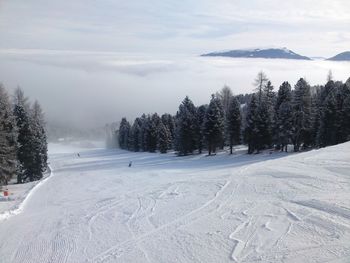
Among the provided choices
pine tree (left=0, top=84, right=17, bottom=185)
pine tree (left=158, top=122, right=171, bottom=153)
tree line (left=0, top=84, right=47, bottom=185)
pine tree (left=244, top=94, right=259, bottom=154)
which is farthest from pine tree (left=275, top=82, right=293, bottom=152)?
pine tree (left=0, top=84, right=17, bottom=185)

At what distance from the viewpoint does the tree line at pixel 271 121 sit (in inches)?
2109

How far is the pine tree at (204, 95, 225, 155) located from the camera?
5991cm

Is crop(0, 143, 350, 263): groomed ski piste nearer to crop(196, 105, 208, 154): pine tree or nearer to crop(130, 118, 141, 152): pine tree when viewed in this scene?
crop(196, 105, 208, 154): pine tree

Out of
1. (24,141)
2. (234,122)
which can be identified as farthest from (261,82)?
(24,141)

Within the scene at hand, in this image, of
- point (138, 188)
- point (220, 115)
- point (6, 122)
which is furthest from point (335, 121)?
point (6, 122)

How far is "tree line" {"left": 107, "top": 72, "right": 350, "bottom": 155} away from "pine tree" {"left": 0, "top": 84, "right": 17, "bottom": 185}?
29.8 metres

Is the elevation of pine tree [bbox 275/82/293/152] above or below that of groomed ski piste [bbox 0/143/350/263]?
above

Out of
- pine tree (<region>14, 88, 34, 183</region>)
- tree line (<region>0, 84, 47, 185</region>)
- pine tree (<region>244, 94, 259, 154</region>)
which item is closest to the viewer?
tree line (<region>0, 84, 47, 185</region>)

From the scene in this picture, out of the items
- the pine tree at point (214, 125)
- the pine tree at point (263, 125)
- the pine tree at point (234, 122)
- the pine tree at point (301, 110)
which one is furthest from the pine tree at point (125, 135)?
the pine tree at point (301, 110)

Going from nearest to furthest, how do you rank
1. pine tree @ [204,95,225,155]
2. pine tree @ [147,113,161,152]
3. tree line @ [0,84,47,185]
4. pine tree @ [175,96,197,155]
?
tree line @ [0,84,47,185] → pine tree @ [204,95,225,155] → pine tree @ [175,96,197,155] → pine tree @ [147,113,161,152]

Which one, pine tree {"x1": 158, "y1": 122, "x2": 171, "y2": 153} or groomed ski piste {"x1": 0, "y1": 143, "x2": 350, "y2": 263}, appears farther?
pine tree {"x1": 158, "y1": 122, "x2": 171, "y2": 153}

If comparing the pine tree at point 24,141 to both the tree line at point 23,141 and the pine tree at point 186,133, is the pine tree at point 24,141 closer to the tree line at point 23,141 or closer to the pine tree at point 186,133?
the tree line at point 23,141

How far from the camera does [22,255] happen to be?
44.1ft

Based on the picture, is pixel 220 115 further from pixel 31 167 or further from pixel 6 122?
pixel 6 122
